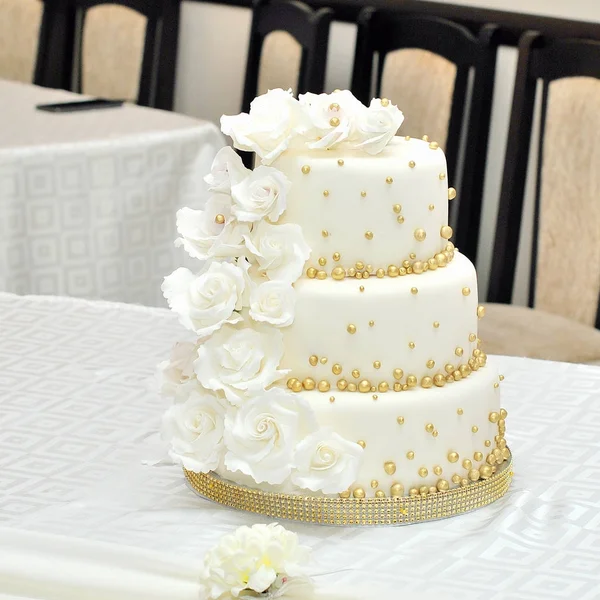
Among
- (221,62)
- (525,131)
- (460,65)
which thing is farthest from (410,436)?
(221,62)

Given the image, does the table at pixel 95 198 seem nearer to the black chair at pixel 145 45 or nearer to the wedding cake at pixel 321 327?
the black chair at pixel 145 45


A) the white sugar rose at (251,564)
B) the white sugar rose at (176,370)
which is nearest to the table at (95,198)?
the white sugar rose at (176,370)

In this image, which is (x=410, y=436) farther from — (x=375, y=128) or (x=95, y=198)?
(x=95, y=198)

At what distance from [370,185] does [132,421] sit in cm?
48

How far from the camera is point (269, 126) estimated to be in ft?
4.09

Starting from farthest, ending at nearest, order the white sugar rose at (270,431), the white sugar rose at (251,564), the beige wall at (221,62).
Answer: the beige wall at (221,62), the white sugar rose at (270,431), the white sugar rose at (251,564)

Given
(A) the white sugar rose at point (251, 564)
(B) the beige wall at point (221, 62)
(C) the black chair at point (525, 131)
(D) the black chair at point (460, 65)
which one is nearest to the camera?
(A) the white sugar rose at point (251, 564)

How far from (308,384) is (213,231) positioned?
18 centimetres

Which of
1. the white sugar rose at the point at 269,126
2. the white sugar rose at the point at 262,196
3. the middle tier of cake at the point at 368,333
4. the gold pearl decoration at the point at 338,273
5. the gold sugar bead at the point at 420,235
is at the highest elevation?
the white sugar rose at the point at 269,126

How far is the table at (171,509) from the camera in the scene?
1146 millimetres

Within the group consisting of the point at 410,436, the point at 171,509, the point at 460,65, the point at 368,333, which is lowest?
the point at 171,509

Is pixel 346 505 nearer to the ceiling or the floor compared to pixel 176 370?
nearer to the floor

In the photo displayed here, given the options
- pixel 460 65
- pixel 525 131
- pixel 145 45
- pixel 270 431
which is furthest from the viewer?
pixel 145 45

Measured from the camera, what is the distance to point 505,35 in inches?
141
